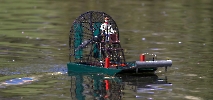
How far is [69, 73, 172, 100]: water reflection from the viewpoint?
696 inches

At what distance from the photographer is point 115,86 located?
1903 cm

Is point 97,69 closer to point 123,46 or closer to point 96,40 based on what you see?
point 96,40

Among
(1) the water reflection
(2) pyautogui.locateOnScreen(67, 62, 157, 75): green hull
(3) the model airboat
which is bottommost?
(1) the water reflection

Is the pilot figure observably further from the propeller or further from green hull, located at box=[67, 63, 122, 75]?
green hull, located at box=[67, 63, 122, 75]

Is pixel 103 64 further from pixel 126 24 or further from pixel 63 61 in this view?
pixel 126 24

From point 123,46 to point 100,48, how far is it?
7406 mm

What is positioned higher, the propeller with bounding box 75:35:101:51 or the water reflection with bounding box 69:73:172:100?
the propeller with bounding box 75:35:101:51

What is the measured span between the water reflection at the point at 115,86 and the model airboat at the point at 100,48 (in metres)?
0.29

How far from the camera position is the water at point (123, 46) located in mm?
18319

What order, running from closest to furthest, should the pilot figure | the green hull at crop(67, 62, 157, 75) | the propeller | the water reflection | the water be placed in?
the water reflection
the water
the green hull at crop(67, 62, 157, 75)
the pilot figure
the propeller

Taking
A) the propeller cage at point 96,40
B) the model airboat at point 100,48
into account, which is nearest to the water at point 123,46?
the model airboat at point 100,48

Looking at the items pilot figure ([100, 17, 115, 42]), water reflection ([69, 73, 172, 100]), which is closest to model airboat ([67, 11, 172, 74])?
pilot figure ([100, 17, 115, 42])

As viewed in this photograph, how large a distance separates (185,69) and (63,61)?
15.1ft

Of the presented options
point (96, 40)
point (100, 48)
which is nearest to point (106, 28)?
point (96, 40)
